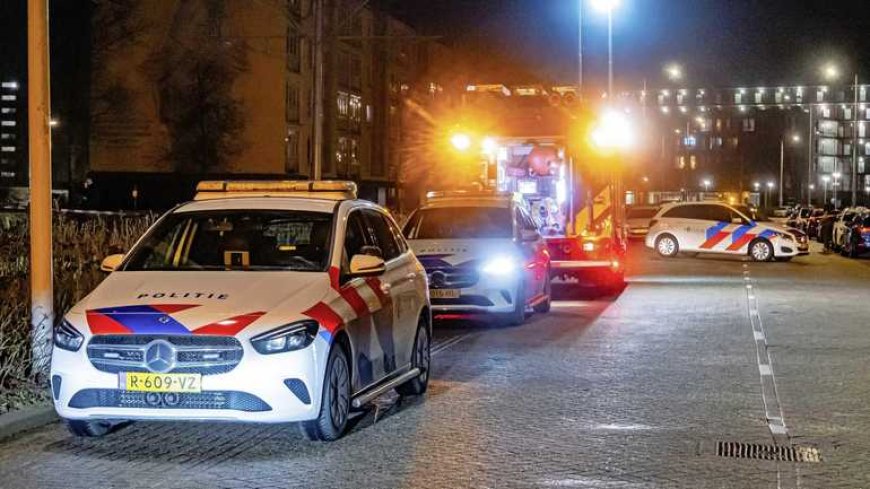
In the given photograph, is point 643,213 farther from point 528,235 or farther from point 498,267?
point 498,267

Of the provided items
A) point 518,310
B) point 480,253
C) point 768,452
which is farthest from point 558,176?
point 768,452

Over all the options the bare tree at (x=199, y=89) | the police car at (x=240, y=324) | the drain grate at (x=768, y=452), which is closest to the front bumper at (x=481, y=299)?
the police car at (x=240, y=324)

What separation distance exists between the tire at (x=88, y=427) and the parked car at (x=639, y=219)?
39542 mm

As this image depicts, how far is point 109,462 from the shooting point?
7.56m

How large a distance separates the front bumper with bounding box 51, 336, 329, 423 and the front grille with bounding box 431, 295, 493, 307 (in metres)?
7.86

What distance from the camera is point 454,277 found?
51.0ft

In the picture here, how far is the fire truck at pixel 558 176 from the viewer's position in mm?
21516

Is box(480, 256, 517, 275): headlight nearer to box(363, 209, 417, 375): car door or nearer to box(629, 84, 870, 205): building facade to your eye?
box(363, 209, 417, 375): car door

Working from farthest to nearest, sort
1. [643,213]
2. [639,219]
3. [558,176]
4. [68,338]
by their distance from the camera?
[643,213] < [639,219] < [558,176] < [68,338]

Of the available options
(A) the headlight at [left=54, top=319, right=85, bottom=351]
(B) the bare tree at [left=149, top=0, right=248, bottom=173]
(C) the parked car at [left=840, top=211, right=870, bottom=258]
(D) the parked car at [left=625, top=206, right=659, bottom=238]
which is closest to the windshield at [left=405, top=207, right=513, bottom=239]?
(A) the headlight at [left=54, top=319, right=85, bottom=351]

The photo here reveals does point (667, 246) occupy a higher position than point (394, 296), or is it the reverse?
point (394, 296)

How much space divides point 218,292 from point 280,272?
66cm

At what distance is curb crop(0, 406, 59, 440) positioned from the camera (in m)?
8.34

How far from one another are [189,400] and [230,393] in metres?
0.27
